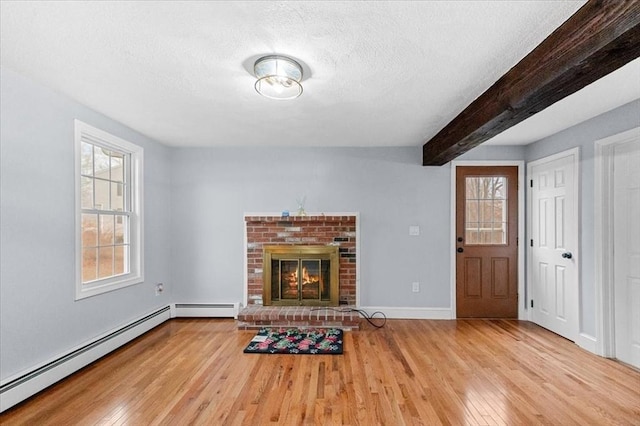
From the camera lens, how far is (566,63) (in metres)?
1.66

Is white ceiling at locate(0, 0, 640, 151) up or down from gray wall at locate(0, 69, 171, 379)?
up

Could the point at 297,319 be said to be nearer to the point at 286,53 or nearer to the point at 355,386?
the point at 355,386

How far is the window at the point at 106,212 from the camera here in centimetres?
299

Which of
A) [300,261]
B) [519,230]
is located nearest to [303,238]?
[300,261]

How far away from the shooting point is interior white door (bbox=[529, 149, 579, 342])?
353 centimetres

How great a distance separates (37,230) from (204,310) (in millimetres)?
2456

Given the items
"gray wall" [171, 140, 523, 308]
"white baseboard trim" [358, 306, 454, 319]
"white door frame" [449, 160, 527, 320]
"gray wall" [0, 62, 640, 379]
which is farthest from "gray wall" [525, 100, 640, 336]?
"white baseboard trim" [358, 306, 454, 319]

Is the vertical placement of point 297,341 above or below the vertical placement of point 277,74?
below

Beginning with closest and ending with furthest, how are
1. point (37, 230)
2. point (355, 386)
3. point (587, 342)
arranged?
point (37, 230) → point (355, 386) → point (587, 342)

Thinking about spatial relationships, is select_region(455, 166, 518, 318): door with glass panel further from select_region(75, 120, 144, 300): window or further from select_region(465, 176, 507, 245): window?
select_region(75, 120, 144, 300): window

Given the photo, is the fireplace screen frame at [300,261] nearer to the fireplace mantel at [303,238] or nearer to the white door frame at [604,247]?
the fireplace mantel at [303,238]

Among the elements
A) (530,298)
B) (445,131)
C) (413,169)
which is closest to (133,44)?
(445,131)

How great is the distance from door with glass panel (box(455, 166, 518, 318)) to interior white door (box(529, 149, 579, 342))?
9.2 inches

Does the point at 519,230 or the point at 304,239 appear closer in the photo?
the point at 519,230
